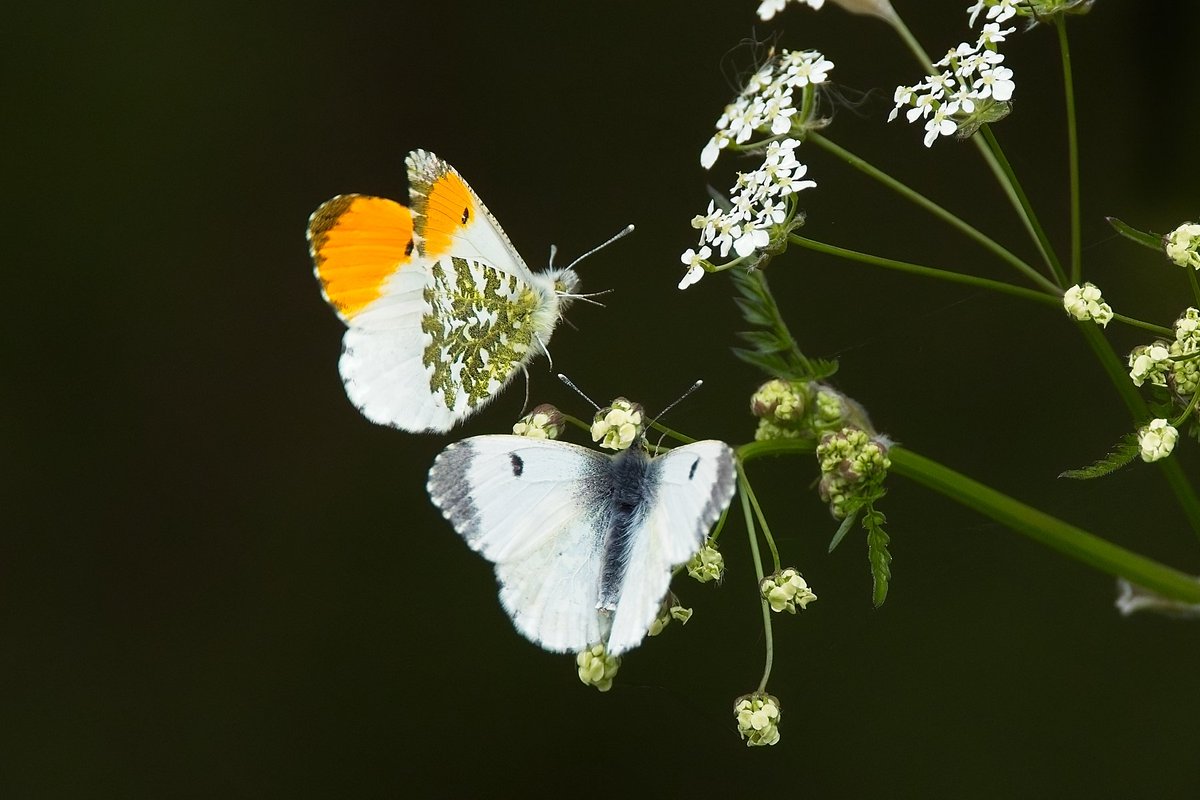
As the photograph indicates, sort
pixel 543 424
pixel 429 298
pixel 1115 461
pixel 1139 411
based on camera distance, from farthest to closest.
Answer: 1. pixel 429 298
2. pixel 543 424
3. pixel 1139 411
4. pixel 1115 461

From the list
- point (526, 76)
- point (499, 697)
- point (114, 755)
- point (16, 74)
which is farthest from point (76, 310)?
point (499, 697)

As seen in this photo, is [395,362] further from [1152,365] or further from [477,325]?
[1152,365]

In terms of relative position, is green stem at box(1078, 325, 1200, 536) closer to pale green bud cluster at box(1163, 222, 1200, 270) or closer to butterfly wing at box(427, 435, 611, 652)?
pale green bud cluster at box(1163, 222, 1200, 270)

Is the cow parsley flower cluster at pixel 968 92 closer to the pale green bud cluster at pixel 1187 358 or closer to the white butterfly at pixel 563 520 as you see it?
the pale green bud cluster at pixel 1187 358

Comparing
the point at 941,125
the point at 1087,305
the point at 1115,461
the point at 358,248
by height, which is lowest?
the point at 1115,461

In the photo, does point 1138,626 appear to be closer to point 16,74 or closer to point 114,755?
point 114,755

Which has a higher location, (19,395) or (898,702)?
(19,395)

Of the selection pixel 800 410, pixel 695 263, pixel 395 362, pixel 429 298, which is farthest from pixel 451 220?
pixel 800 410
